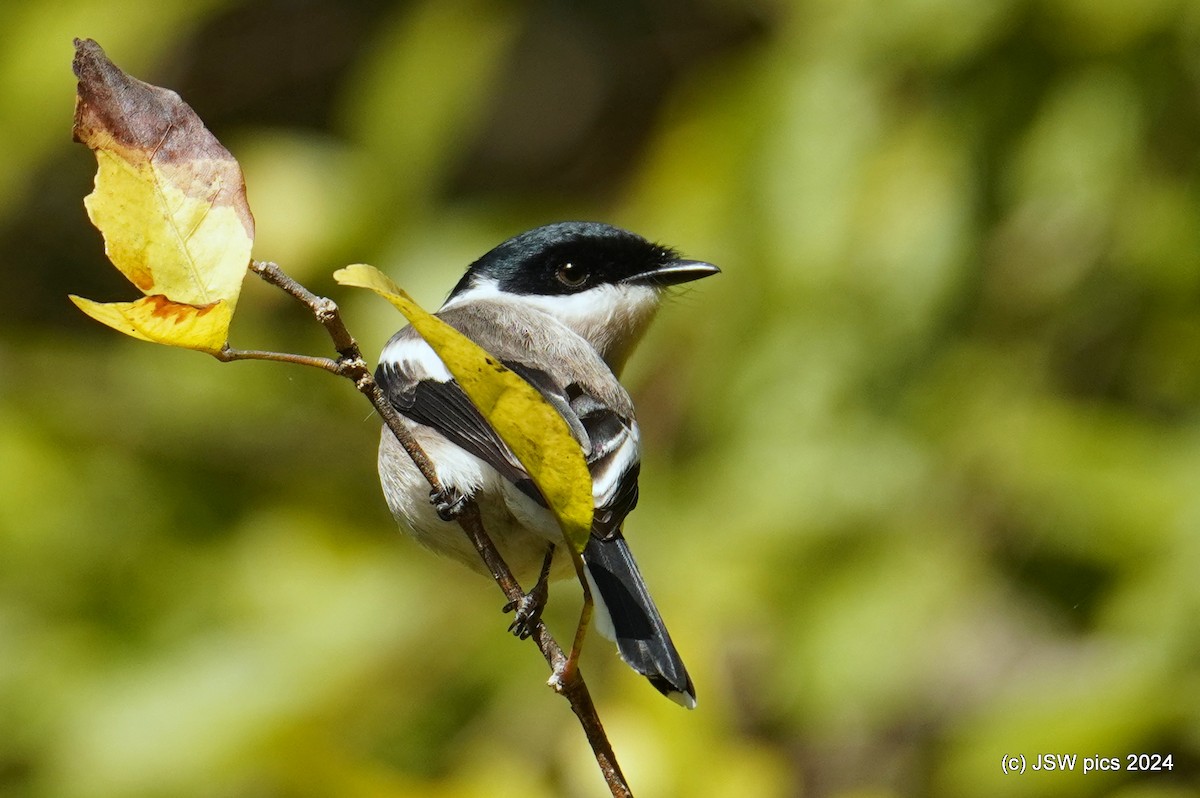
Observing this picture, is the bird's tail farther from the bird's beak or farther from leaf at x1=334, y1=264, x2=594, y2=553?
the bird's beak

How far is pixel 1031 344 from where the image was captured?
10.0 ft

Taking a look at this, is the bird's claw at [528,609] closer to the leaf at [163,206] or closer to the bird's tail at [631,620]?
the bird's tail at [631,620]

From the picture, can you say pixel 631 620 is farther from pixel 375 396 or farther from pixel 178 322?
pixel 178 322

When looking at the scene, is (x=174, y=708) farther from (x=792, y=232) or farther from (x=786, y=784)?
(x=792, y=232)

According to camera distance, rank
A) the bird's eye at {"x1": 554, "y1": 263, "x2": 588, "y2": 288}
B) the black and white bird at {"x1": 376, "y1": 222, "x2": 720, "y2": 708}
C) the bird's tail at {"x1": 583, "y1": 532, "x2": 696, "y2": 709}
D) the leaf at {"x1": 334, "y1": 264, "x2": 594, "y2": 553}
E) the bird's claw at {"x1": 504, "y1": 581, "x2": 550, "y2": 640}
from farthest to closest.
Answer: the bird's eye at {"x1": 554, "y1": 263, "x2": 588, "y2": 288}
the black and white bird at {"x1": 376, "y1": 222, "x2": 720, "y2": 708}
the bird's tail at {"x1": 583, "y1": 532, "x2": 696, "y2": 709}
the bird's claw at {"x1": 504, "y1": 581, "x2": 550, "y2": 640}
the leaf at {"x1": 334, "y1": 264, "x2": 594, "y2": 553}

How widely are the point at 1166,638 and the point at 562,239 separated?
1438 mm

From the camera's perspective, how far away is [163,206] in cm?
119

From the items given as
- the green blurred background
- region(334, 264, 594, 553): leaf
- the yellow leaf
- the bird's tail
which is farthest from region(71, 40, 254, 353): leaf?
the green blurred background

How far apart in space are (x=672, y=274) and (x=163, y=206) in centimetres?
168

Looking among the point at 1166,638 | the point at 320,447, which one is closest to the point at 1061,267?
the point at 1166,638

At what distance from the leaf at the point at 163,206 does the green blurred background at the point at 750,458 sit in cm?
116

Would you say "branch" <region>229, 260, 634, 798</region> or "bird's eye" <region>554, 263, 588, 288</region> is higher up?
"bird's eye" <region>554, 263, 588, 288</region>

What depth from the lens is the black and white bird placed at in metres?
1.74

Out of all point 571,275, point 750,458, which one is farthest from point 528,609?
point 571,275
